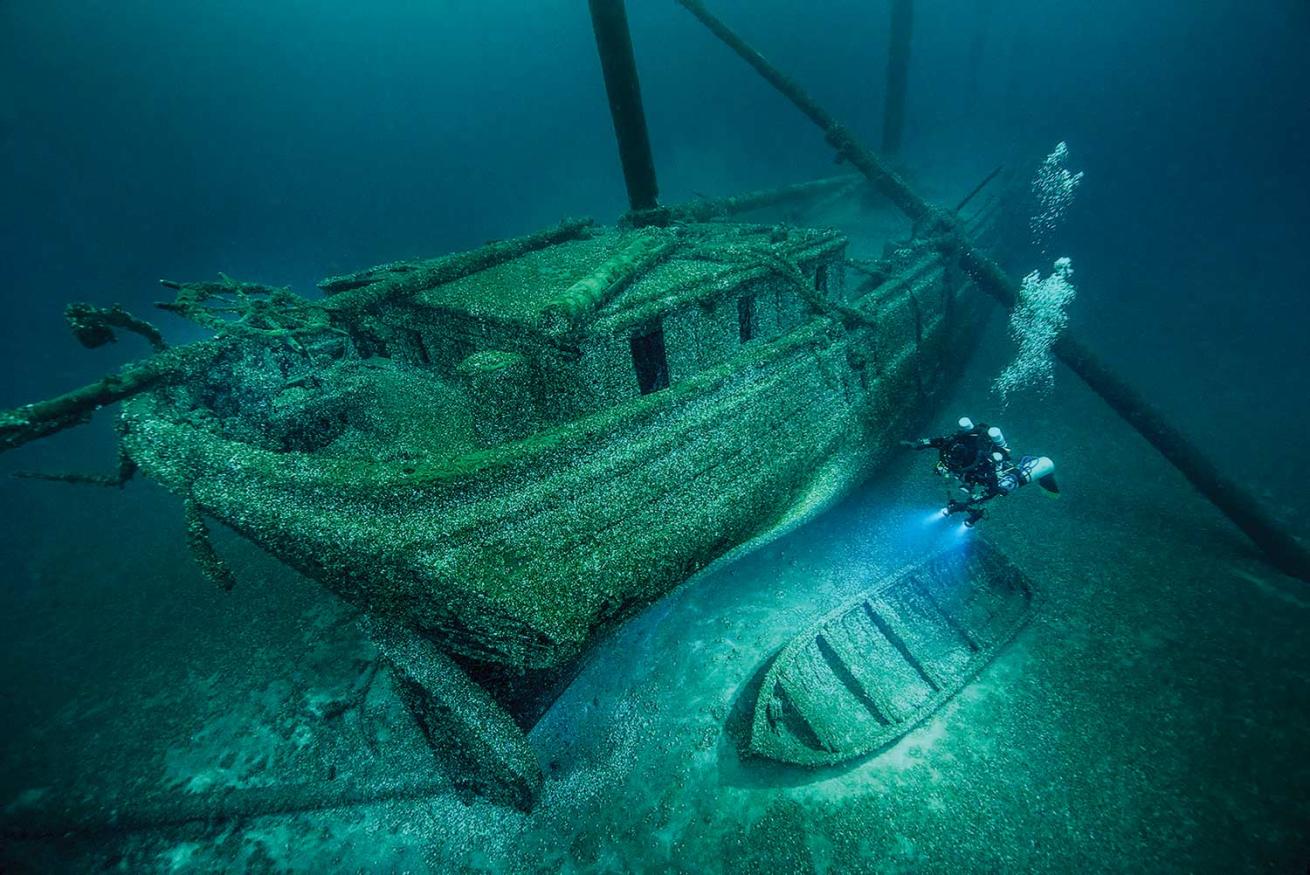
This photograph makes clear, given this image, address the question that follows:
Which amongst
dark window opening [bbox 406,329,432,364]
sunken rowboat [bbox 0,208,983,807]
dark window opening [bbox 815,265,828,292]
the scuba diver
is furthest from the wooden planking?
dark window opening [bbox 406,329,432,364]

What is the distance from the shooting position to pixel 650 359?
18.5 ft

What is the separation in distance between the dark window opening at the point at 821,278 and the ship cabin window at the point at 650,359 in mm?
3108

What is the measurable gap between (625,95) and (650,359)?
23.9ft

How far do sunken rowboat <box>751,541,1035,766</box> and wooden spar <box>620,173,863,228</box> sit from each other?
7793 millimetres

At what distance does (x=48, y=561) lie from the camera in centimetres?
1373

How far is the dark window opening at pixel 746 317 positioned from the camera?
632 cm

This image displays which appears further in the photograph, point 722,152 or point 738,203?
point 722,152

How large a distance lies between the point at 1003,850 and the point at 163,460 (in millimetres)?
8835

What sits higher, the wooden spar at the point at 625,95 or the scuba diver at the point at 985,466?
the wooden spar at the point at 625,95

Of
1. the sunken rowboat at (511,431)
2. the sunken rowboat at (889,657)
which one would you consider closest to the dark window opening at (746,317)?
the sunken rowboat at (511,431)

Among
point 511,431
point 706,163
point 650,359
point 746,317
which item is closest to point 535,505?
point 511,431

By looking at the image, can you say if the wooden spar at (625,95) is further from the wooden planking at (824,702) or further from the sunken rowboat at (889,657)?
the wooden planking at (824,702)

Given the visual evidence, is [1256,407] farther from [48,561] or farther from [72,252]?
[72,252]

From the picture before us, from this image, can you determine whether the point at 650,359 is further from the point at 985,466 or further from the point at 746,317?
the point at 985,466
